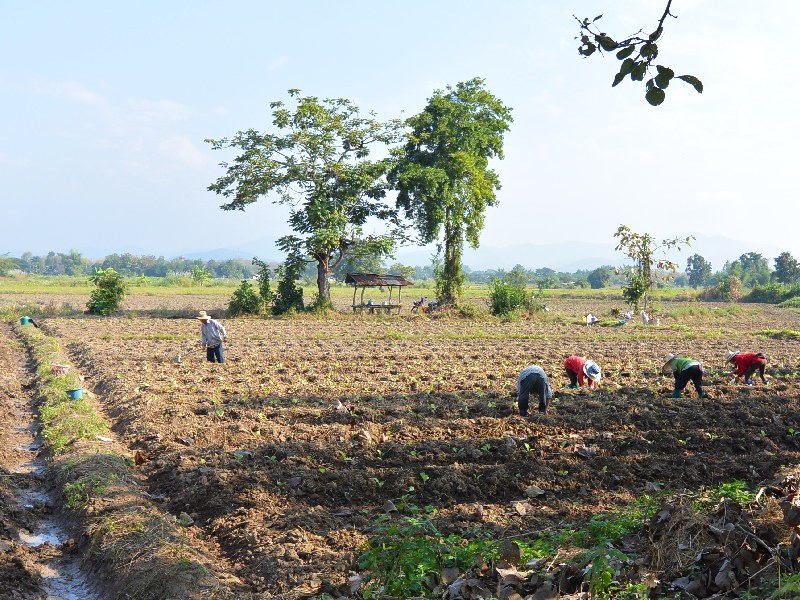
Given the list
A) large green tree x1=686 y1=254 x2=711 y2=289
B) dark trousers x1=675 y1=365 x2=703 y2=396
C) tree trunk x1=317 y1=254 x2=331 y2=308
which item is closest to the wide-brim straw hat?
dark trousers x1=675 y1=365 x2=703 y2=396

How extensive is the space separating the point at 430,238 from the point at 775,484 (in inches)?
1234

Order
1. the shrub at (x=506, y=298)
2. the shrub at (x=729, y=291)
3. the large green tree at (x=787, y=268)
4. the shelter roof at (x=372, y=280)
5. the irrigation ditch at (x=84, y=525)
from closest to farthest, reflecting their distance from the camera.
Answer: the irrigation ditch at (x=84, y=525), the shelter roof at (x=372, y=280), the shrub at (x=506, y=298), the shrub at (x=729, y=291), the large green tree at (x=787, y=268)

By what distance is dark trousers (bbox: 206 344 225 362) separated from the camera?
17984 mm

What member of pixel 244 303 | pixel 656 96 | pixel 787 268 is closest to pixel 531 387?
pixel 656 96

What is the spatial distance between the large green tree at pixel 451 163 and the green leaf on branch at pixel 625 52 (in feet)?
102

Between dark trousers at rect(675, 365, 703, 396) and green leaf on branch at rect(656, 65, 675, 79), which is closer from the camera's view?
green leaf on branch at rect(656, 65, 675, 79)

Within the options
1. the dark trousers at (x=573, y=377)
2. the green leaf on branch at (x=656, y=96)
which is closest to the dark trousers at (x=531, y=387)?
the dark trousers at (x=573, y=377)

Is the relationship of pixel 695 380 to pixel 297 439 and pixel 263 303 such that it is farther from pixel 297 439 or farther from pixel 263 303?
pixel 263 303

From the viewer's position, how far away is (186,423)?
1183 centimetres

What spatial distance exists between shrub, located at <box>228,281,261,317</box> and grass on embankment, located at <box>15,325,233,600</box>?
2173 cm

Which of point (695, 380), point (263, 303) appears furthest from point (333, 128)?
point (695, 380)

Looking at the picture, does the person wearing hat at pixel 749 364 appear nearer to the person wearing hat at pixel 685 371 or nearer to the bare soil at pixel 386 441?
the bare soil at pixel 386 441

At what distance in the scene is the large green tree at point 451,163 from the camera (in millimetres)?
35844

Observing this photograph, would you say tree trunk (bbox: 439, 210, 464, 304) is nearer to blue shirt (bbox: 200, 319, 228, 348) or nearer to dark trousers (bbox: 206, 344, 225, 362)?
dark trousers (bbox: 206, 344, 225, 362)
